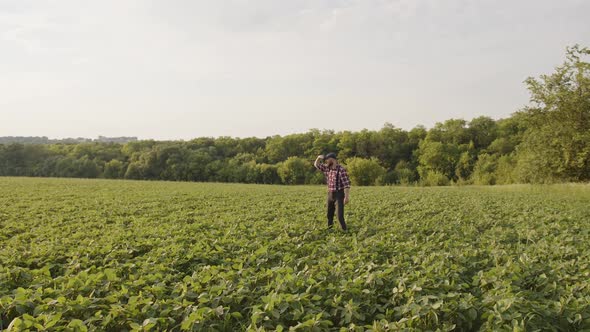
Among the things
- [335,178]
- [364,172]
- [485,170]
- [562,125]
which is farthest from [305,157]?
[335,178]

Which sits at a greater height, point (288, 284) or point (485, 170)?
point (485, 170)

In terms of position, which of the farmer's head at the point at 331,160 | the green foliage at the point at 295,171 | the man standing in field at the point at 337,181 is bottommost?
the green foliage at the point at 295,171

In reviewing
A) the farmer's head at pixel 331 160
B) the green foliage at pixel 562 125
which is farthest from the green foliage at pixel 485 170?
the farmer's head at pixel 331 160

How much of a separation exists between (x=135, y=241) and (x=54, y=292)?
455 cm

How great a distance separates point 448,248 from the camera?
29.1ft

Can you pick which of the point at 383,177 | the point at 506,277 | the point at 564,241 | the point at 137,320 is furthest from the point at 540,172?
the point at 383,177

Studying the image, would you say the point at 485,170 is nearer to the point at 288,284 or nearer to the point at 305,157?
the point at 305,157

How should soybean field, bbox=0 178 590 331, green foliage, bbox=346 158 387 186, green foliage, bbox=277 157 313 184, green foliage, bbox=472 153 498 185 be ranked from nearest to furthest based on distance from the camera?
1. soybean field, bbox=0 178 590 331
2. green foliage, bbox=472 153 498 185
3. green foliage, bbox=346 158 387 186
4. green foliage, bbox=277 157 313 184

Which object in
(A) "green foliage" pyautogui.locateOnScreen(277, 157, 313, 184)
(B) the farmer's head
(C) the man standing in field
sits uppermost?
(B) the farmer's head

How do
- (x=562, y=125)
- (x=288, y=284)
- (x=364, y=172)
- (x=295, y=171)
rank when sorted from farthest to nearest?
1. (x=295, y=171)
2. (x=364, y=172)
3. (x=562, y=125)
4. (x=288, y=284)

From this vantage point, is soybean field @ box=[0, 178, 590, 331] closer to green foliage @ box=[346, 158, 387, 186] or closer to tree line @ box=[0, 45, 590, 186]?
tree line @ box=[0, 45, 590, 186]

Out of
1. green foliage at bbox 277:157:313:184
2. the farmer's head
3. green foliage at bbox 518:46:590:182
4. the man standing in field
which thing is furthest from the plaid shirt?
green foliage at bbox 277:157:313:184

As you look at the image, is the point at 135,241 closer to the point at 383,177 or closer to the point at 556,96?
the point at 556,96

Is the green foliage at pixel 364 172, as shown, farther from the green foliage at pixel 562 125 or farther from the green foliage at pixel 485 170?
the green foliage at pixel 562 125
